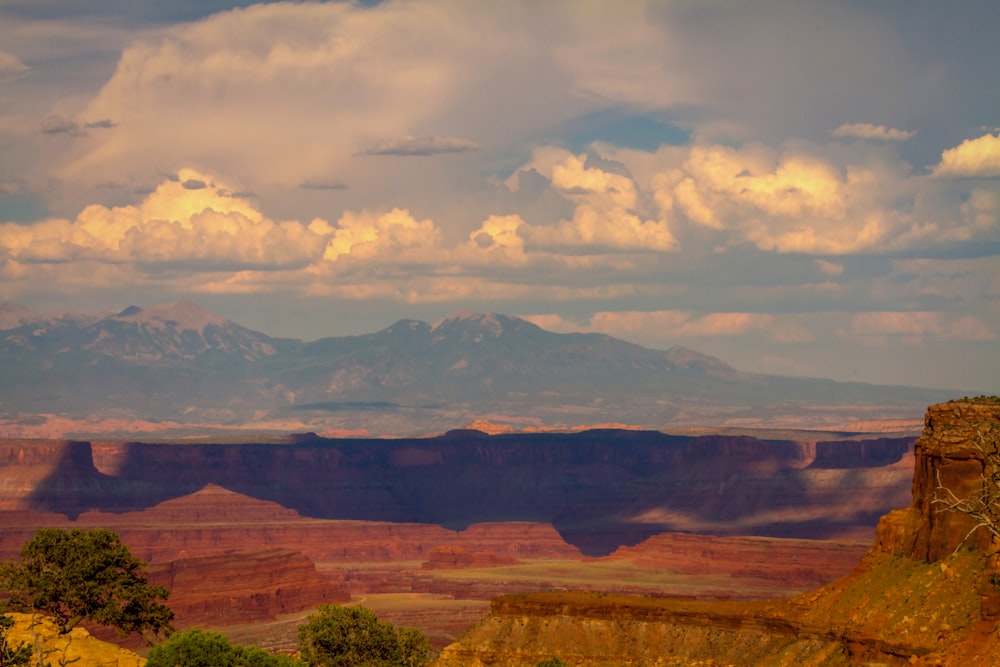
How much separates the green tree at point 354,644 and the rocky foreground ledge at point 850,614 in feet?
8.20

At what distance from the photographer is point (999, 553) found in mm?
72875

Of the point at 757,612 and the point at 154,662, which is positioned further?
the point at 757,612

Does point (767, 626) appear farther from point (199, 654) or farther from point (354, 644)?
point (199, 654)

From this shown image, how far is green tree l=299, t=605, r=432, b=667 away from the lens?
9725cm

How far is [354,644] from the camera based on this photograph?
9788cm

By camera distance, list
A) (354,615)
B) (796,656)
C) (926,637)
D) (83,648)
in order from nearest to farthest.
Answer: (83,648)
(926,637)
(796,656)
(354,615)

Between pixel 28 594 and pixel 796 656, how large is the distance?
37.6 meters

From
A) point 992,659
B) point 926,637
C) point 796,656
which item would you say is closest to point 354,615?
point 796,656

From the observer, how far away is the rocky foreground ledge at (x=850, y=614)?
78.4m

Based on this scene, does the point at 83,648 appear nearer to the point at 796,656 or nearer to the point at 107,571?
the point at 107,571

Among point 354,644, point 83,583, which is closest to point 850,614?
point 354,644

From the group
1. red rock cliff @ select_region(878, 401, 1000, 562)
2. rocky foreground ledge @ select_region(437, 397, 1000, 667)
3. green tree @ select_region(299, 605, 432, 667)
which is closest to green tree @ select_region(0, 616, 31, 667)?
green tree @ select_region(299, 605, 432, 667)

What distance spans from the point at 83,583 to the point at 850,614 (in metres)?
37.3

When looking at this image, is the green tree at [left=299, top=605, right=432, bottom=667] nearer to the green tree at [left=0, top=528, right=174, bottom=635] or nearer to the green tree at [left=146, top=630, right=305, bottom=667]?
the green tree at [left=0, top=528, right=174, bottom=635]
